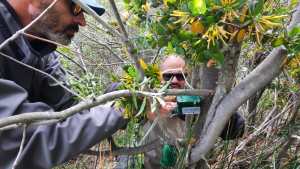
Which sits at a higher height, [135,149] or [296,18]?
[296,18]

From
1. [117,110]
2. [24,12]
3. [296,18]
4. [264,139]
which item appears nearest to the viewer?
[296,18]

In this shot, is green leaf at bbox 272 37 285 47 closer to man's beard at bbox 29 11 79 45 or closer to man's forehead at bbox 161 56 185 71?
man's forehead at bbox 161 56 185 71

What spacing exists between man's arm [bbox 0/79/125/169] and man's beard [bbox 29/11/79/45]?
49cm

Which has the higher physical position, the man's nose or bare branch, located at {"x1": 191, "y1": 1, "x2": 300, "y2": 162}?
the man's nose

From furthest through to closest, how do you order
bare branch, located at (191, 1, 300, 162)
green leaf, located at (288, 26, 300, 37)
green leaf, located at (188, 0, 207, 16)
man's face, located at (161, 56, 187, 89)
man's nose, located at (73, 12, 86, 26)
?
man's nose, located at (73, 12, 86, 26) → man's face, located at (161, 56, 187, 89) → bare branch, located at (191, 1, 300, 162) → green leaf, located at (288, 26, 300, 37) → green leaf, located at (188, 0, 207, 16)

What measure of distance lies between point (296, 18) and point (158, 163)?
0.77 metres

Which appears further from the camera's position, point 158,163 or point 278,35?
point 158,163

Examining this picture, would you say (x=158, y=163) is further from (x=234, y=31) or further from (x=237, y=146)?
(x=234, y=31)

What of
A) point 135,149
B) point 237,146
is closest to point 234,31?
point 135,149

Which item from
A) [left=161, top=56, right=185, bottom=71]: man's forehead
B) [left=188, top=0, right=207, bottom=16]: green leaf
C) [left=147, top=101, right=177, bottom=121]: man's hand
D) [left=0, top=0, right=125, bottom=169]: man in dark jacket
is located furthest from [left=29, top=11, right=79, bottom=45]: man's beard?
[left=188, top=0, right=207, bottom=16]: green leaf

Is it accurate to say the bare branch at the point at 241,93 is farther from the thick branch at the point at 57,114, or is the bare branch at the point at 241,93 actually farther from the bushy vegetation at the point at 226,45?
the thick branch at the point at 57,114

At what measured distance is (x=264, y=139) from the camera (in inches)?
81.7

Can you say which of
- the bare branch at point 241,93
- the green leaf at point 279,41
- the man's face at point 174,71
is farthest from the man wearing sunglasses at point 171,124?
the green leaf at point 279,41

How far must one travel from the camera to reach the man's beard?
1.86 m
